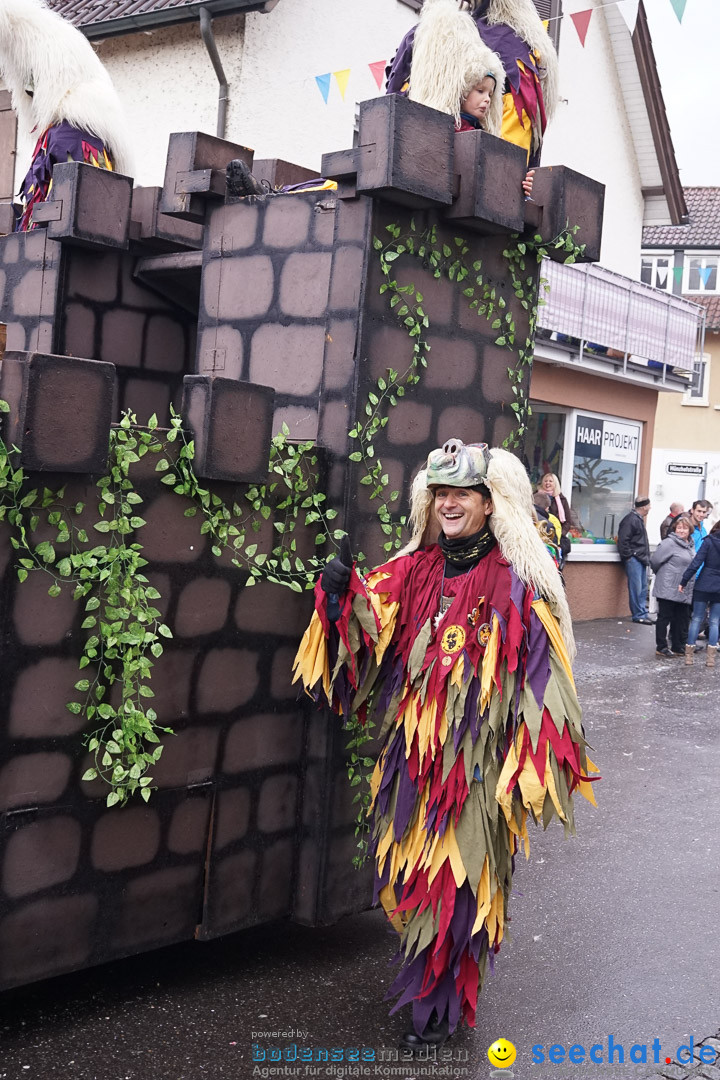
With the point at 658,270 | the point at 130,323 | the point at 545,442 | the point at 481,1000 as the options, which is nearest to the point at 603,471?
the point at 545,442

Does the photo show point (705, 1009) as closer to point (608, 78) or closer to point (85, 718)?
point (85, 718)

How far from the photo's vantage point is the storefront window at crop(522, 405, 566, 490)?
46.8 feet

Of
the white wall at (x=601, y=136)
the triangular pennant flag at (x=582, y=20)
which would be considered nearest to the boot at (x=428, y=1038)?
the triangular pennant flag at (x=582, y=20)

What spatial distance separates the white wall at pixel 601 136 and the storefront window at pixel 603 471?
2512mm

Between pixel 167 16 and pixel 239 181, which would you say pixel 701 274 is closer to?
pixel 167 16

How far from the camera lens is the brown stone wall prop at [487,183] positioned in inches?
163

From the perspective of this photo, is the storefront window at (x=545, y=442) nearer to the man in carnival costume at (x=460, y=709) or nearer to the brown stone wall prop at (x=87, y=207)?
the brown stone wall prop at (x=87, y=207)

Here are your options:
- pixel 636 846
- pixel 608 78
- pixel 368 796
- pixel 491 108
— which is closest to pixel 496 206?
pixel 491 108

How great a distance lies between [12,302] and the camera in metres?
5.41

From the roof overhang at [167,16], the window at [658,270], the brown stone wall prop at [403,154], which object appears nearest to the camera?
the brown stone wall prop at [403,154]

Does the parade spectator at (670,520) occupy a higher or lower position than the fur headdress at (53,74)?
lower

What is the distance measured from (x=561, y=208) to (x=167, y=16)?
7195mm

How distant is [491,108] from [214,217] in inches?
46.4

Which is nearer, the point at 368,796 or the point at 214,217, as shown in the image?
the point at 368,796
